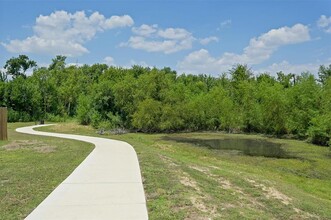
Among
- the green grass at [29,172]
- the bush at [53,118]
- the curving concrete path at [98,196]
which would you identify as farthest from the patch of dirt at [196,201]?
the bush at [53,118]

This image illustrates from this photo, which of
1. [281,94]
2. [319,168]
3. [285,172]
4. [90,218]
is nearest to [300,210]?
[90,218]

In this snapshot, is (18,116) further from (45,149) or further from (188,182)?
(188,182)

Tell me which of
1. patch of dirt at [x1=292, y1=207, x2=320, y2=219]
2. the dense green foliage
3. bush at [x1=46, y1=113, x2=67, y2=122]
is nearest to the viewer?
patch of dirt at [x1=292, y1=207, x2=320, y2=219]

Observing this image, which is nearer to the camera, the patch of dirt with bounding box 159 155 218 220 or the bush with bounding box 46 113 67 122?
the patch of dirt with bounding box 159 155 218 220

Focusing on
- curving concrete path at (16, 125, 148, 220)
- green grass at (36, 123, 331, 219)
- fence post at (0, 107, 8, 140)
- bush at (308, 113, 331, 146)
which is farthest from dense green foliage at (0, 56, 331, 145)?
curving concrete path at (16, 125, 148, 220)

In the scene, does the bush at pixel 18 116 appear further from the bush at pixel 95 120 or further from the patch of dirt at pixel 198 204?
the patch of dirt at pixel 198 204

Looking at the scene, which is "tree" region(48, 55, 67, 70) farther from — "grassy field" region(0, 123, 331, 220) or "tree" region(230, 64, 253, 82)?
"grassy field" region(0, 123, 331, 220)

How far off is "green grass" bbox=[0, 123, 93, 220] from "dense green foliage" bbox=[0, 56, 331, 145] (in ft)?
69.3

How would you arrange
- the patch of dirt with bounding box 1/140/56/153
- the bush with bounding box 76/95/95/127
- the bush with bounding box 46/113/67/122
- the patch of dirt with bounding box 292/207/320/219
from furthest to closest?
1. the bush with bounding box 46/113/67/122
2. the bush with bounding box 76/95/95/127
3. the patch of dirt with bounding box 1/140/56/153
4. the patch of dirt with bounding box 292/207/320/219

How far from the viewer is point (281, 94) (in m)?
36.4

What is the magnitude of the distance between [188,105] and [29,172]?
3316cm

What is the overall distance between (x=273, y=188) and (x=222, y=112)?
32.8 meters

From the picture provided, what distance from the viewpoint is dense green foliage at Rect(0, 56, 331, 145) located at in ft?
105

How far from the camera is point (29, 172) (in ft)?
29.9
